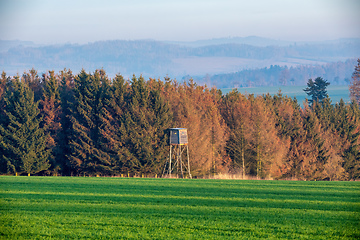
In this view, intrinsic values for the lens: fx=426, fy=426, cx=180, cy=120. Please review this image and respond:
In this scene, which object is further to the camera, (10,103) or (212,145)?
(212,145)

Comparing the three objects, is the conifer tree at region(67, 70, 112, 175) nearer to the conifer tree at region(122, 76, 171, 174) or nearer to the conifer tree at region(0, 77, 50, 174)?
the conifer tree at region(122, 76, 171, 174)

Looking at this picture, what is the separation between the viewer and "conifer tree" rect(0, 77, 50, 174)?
43156mm

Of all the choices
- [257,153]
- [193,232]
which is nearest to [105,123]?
[257,153]

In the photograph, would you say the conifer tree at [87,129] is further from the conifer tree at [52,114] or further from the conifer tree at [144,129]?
the conifer tree at [144,129]

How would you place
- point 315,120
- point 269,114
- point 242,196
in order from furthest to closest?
point 315,120 → point 269,114 → point 242,196

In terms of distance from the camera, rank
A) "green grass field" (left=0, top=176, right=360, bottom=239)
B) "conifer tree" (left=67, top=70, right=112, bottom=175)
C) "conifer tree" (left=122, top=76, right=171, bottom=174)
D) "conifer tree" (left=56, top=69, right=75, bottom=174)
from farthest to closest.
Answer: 1. "conifer tree" (left=56, top=69, right=75, bottom=174)
2. "conifer tree" (left=67, top=70, right=112, bottom=175)
3. "conifer tree" (left=122, top=76, right=171, bottom=174)
4. "green grass field" (left=0, top=176, right=360, bottom=239)

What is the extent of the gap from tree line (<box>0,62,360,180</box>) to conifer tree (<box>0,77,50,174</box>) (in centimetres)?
10

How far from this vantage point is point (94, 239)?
12.6 meters

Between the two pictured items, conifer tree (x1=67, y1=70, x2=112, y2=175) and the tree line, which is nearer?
A: the tree line

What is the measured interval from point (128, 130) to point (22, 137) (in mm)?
10839

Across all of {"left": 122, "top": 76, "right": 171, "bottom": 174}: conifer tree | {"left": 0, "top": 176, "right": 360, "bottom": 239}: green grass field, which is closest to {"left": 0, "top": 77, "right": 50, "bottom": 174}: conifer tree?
{"left": 122, "top": 76, "right": 171, "bottom": 174}: conifer tree

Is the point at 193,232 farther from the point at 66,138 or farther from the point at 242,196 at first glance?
the point at 66,138

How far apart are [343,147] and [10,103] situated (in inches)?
1789

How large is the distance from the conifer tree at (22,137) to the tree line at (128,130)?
97 millimetres
